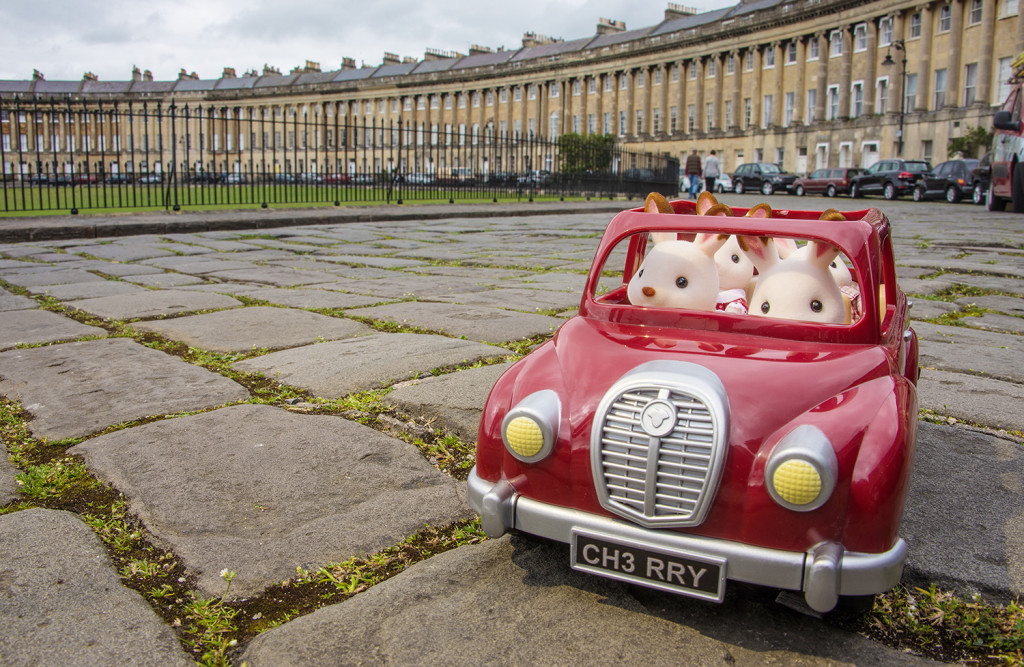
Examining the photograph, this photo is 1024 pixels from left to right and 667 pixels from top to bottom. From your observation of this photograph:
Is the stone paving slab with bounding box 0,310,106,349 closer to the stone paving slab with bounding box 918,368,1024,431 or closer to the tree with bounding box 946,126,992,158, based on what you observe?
the stone paving slab with bounding box 918,368,1024,431

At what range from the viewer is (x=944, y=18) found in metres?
44.4

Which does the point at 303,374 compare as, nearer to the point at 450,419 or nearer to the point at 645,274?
the point at 450,419

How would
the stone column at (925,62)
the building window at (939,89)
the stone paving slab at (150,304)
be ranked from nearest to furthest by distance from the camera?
the stone paving slab at (150,304) < the building window at (939,89) < the stone column at (925,62)

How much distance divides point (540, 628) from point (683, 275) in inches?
46.5

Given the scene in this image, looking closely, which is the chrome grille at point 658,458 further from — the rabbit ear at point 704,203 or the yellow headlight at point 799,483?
the rabbit ear at point 704,203

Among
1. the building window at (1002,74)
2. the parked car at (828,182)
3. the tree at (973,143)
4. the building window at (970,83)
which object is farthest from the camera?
the building window at (970,83)

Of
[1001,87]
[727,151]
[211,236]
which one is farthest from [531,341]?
[727,151]

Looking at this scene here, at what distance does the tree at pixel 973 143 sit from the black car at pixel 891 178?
339 inches

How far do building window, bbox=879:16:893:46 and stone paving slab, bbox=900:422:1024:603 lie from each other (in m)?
52.9

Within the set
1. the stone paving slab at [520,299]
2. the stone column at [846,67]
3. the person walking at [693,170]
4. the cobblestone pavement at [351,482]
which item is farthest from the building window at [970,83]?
the stone paving slab at [520,299]

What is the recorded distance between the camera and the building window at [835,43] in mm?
51688

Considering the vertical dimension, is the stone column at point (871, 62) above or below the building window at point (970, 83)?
above

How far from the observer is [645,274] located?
2.54 meters

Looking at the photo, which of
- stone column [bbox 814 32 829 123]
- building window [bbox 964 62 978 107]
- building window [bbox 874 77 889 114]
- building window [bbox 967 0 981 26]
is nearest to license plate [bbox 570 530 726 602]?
building window [bbox 964 62 978 107]
